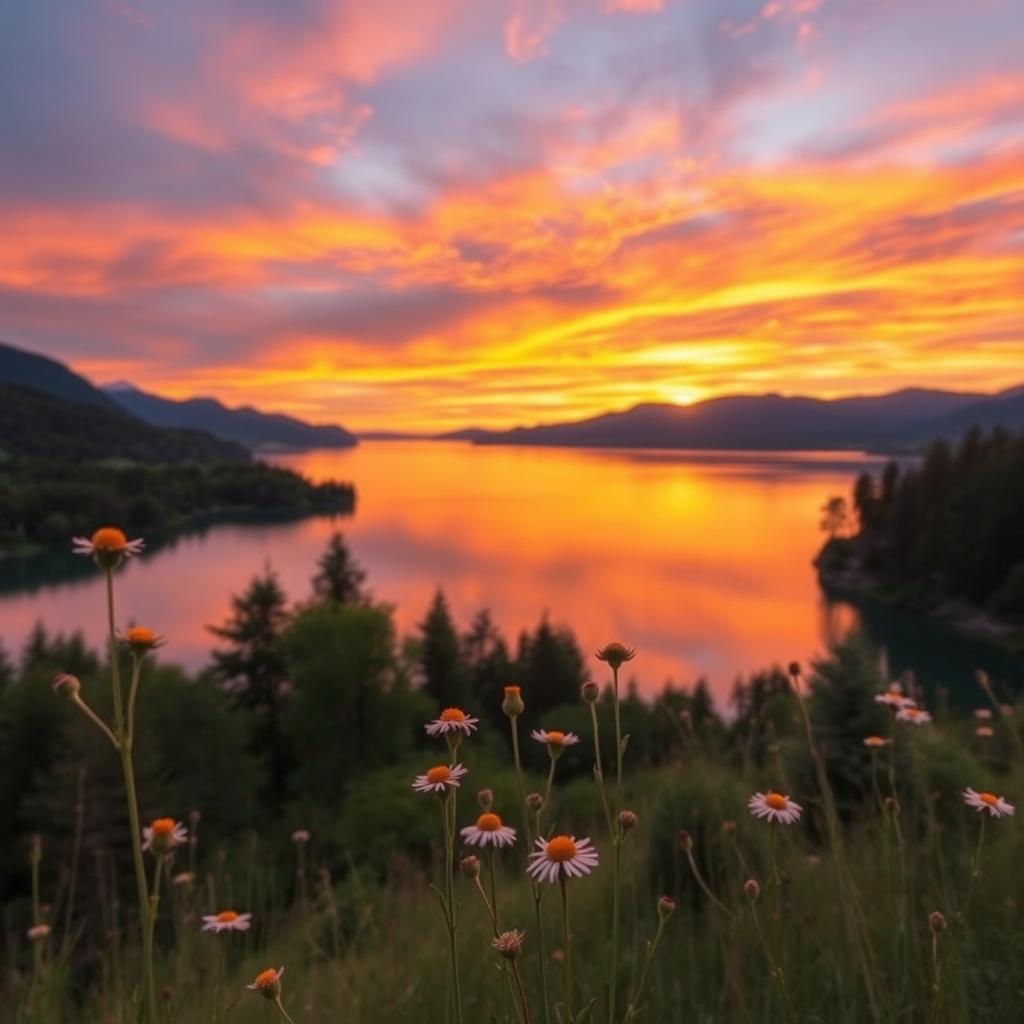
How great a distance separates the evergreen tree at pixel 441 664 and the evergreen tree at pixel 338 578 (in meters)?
2.64

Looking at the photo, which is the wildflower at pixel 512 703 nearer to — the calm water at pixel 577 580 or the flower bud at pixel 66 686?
the flower bud at pixel 66 686

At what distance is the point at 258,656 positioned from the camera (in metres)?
18.8

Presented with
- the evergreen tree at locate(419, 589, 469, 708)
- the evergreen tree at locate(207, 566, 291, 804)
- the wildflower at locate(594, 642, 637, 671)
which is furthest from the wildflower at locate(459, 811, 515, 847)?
the evergreen tree at locate(419, 589, 469, 708)

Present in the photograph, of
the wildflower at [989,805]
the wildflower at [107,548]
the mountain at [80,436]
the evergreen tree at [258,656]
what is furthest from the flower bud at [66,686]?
the mountain at [80,436]

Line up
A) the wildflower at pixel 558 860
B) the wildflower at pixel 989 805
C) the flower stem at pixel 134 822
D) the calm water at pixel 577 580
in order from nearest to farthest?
the flower stem at pixel 134 822
the wildflower at pixel 558 860
the wildflower at pixel 989 805
the calm water at pixel 577 580

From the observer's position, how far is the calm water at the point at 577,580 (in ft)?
85.9

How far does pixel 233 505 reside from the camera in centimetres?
7344

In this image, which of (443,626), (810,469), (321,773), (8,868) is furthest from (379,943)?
(810,469)

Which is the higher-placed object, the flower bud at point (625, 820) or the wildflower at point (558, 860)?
the flower bud at point (625, 820)

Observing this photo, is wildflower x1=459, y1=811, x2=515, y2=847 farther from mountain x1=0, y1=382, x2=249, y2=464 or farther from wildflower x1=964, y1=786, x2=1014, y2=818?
mountain x1=0, y1=382, x2=249, y2=464

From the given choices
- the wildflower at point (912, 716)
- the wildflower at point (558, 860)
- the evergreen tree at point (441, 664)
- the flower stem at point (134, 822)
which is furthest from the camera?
the evergreen tree at point (441, 664)

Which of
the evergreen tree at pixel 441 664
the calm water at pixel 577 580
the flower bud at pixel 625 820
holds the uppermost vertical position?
the flower bud at pixel 625 820

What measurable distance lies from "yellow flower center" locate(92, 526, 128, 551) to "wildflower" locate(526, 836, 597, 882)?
2.04 ft

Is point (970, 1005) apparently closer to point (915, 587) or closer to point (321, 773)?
point (321, 773)
